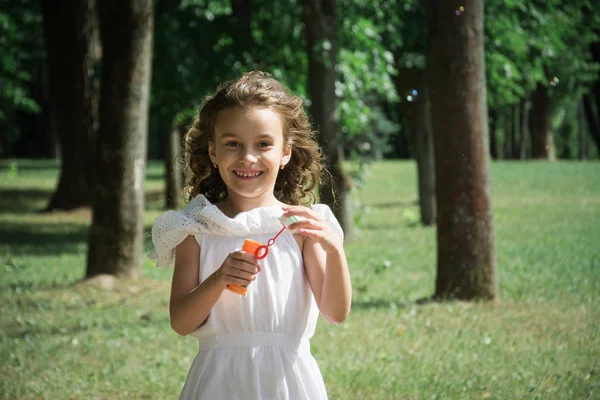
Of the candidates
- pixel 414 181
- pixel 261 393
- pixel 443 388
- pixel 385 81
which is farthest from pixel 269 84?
pixel 414 181

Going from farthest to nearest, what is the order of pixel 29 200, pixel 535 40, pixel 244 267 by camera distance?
1. pixel 29 200
2. pixel 535 40
3. pixel 244 267

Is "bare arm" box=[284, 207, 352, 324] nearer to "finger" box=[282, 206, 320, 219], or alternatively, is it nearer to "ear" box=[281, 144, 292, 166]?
"finger" box=[282, 206, 320, 219]

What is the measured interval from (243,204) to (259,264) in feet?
0.97

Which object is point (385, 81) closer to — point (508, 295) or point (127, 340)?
point (508, 295)

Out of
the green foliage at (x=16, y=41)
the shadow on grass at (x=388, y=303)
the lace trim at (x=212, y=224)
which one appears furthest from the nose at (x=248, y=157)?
the green foliage at (x=16, y=41)

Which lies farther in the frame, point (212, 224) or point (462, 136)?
point (462, 136)

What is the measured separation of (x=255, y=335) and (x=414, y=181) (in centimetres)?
2602

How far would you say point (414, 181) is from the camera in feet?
93.5

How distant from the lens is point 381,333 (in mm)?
6582

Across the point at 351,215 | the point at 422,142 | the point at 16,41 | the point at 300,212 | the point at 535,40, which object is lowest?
the point at 351,215

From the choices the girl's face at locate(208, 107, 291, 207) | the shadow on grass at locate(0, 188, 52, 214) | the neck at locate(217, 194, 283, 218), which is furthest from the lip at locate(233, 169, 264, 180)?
the shadow on grass at locate(0, 188, 52, 214)

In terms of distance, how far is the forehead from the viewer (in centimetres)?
291

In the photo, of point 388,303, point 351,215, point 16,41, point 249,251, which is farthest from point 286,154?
point 16,41

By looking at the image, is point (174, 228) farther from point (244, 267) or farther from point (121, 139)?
point (121, 139)
